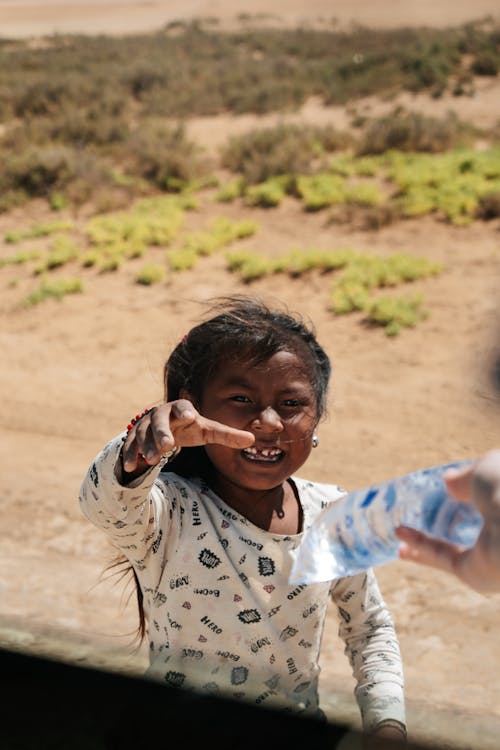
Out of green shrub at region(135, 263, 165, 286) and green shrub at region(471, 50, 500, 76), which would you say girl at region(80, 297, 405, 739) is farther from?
green shrub at region(471, 50, 500, 76)

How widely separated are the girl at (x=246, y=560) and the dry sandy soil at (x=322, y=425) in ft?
0.53

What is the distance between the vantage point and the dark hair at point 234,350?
2104mm

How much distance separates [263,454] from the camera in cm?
199

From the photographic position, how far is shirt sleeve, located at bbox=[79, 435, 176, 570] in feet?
5.96

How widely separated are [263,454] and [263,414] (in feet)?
0.30

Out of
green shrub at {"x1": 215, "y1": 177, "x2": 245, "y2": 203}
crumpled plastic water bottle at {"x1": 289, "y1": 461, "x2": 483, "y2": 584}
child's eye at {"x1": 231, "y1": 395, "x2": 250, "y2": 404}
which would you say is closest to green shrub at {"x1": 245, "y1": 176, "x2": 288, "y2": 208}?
green shrub at {"x1": 215, "y1": 177, "x2": 245, "y2": 203}

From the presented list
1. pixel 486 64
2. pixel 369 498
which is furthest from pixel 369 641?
pixel 486 64

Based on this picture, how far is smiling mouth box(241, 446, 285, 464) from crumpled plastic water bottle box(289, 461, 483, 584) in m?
0.49

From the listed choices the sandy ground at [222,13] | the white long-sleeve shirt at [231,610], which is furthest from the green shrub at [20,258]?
the sandy ground at [222,13]

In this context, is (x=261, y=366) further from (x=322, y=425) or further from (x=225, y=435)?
(x=322, y=425)

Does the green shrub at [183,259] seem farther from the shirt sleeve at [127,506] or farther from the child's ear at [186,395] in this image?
the shirt sleeve at [127,506]

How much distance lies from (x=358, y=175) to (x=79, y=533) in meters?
9.68

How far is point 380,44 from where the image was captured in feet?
98.1

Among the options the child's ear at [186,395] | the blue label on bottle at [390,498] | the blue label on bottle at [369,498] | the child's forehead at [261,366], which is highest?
the blue label on bottle at [390,498]
